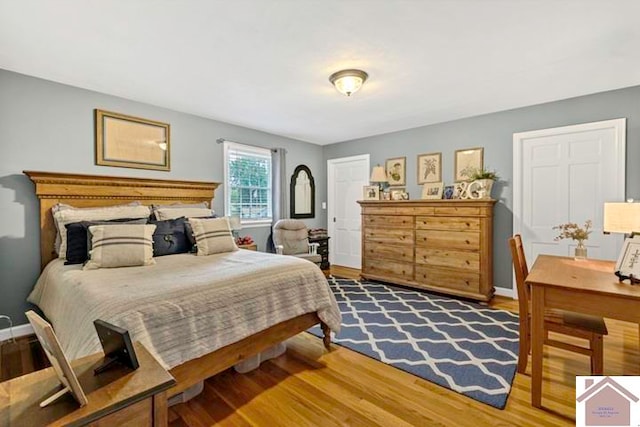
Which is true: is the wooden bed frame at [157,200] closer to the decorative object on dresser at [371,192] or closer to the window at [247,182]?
the window at [247,182]

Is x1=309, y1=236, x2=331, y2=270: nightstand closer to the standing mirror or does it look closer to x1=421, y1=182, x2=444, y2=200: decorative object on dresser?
the standing mirror

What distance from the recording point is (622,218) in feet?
6.89

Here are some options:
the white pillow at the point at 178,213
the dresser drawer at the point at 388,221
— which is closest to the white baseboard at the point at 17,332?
the white pillow at the point at 178,213

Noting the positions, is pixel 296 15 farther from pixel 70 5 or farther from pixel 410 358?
pixel 410 358

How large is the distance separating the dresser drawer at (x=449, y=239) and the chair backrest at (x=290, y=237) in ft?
5.66

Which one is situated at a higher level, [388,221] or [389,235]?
[388,221]

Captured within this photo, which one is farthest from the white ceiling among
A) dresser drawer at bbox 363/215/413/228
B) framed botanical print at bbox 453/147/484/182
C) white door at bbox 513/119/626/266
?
dresser drawer at bbox 363/215/413/228

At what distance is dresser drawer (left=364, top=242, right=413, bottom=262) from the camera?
4.23 m

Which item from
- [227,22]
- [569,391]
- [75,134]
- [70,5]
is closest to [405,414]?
[569,391]

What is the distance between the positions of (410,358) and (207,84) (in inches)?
122

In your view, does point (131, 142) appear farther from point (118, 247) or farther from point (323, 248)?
point (323, 248)

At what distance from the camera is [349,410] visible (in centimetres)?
181

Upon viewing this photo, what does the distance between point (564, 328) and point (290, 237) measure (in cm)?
346

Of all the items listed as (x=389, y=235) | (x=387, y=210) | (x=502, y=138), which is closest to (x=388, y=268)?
(x=389, y=235)
